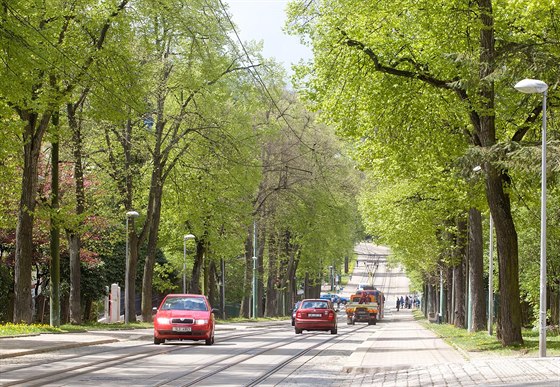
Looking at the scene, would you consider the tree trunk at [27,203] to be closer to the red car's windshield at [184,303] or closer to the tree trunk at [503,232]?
the red car's windshield at [184,303]

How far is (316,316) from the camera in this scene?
1748 inches

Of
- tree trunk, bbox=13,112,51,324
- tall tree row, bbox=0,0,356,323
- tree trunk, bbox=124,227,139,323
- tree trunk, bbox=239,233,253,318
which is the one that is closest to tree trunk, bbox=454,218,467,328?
tall tree row, bbox=0,0,356,323

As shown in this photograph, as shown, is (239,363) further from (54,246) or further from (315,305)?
(315,305)

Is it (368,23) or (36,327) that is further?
(36,327)

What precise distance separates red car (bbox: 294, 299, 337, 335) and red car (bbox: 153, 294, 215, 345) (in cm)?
1392

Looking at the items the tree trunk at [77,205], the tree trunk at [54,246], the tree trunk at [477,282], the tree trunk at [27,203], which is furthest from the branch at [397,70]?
the tree trunk at [77,205]

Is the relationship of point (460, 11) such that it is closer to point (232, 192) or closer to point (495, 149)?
point (495, 149)

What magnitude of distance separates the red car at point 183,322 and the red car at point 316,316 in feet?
45.7

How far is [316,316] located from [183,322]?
1602cm

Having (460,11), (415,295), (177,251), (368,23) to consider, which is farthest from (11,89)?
(415,295)

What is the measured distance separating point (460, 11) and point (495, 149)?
146 inches

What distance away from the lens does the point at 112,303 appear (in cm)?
4900

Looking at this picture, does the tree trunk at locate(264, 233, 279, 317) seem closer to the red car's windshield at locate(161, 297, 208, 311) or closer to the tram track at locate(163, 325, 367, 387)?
the red car's windshield at locate(161, 297, 208, 311)

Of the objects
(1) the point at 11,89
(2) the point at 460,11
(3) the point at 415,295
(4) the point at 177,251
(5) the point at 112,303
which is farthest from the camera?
(3) the point at 415,295
